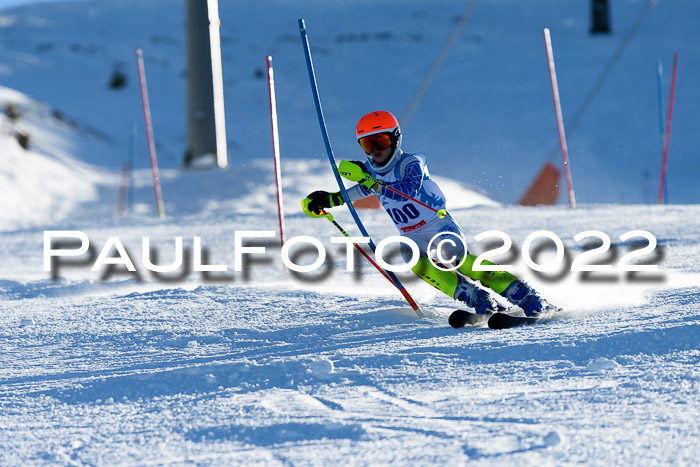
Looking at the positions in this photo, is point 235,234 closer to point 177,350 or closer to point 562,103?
point 177,350

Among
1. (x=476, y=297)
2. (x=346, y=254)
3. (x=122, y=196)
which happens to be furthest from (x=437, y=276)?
(x=122, y=196)

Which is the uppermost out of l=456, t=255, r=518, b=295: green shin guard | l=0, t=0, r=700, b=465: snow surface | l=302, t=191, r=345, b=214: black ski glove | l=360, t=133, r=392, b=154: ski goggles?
l=360, t=133, r=392, b=154: ski goggles

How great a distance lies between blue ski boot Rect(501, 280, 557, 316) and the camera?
3877 millimetres

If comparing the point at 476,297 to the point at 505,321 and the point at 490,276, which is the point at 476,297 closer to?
the point at 490,276

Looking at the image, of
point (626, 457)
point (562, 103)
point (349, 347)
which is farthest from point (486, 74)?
point (626, 457)

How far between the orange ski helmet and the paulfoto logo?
0.59 meters

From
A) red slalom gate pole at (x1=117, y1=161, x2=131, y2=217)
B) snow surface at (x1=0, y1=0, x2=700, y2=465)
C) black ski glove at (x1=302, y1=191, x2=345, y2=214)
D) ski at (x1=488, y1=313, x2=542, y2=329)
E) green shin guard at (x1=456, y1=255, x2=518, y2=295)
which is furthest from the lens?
red slalom gate pole at (x1=117, y1=161, x2=131, y2=217)

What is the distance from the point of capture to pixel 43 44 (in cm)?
1989

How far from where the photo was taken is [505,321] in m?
3.75

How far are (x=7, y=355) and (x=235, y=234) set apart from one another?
3633mm

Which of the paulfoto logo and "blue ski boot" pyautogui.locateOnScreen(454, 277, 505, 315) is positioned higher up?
the paulfoto logo

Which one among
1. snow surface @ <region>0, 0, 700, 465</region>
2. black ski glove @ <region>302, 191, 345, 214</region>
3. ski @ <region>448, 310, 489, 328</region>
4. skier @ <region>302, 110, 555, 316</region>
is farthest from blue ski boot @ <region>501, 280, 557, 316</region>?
black ski glove @ <region>302, 191, 345, 214</region>

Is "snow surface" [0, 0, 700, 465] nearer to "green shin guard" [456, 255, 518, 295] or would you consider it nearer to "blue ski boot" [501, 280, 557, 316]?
"blue ski boot" [501, 280, 557, 316]

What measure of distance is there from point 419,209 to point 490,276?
0.45 m
